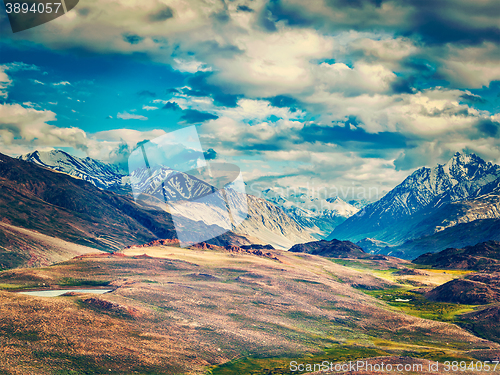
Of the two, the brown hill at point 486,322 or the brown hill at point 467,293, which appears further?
the brown hill at point 467,293

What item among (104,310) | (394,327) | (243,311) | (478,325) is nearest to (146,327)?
(104,310)

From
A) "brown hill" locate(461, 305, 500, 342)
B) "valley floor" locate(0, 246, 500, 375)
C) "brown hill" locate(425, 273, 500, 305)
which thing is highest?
"valley floor" locate(0, 246, 500, 375)

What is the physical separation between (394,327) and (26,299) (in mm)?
108767

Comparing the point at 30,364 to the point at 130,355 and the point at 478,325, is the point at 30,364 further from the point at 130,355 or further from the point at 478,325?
the point at 478,325

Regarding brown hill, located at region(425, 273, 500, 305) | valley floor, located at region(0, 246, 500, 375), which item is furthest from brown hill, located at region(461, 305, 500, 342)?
brown hill, located at region(425, 273, 500, 305)

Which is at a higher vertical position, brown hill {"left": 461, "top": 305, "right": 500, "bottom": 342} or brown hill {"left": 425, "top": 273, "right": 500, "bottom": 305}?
brown hill {"left": 461, "top": 305, "right": 500, "bottom": 342}

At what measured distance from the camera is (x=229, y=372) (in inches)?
3396
